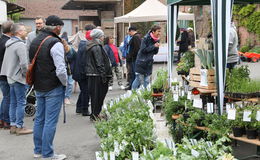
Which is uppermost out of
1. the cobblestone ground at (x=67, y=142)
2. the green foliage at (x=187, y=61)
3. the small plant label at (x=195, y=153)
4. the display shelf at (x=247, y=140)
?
the green foliage at (x=187, y=61)

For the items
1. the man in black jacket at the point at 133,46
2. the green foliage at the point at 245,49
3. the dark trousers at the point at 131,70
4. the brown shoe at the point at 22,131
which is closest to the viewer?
the brown shoe at the point at 22,131

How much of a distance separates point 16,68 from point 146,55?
3209 mm

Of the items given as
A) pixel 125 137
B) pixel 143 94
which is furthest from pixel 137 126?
pixel 143 94

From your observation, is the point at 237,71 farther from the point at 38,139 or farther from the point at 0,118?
the point at 0,118

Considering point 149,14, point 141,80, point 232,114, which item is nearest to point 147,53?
point 141,80

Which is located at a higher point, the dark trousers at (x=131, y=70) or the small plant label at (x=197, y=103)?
the dark trousers at (x=131, y=70)

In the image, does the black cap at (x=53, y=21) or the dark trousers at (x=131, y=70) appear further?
the dark trousers at (x=131, y=70)

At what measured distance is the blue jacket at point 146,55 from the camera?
875cm

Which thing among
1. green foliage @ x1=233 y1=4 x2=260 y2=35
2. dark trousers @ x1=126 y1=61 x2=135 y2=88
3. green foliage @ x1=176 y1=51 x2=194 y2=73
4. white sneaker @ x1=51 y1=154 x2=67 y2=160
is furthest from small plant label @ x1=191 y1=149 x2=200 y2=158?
green foliage @ x1=233 y1=4 x2=260 y2=35

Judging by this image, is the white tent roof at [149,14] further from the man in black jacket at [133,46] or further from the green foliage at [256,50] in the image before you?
the green foliage at [256,50]

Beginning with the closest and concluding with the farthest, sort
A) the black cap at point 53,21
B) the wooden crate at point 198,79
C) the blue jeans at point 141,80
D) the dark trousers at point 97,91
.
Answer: the black cap at point 53,21 → the wooden crate at point 198,79 → the dark trousers at point 97,91 → the blue jeans at point 141,80

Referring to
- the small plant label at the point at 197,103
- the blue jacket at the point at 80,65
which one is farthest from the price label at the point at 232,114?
the blue jacket at the point at 80,65

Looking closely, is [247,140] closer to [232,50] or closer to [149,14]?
[232,50]

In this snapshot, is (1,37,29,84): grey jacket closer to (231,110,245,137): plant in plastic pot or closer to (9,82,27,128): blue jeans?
(9,82,27,128): blue jeans
